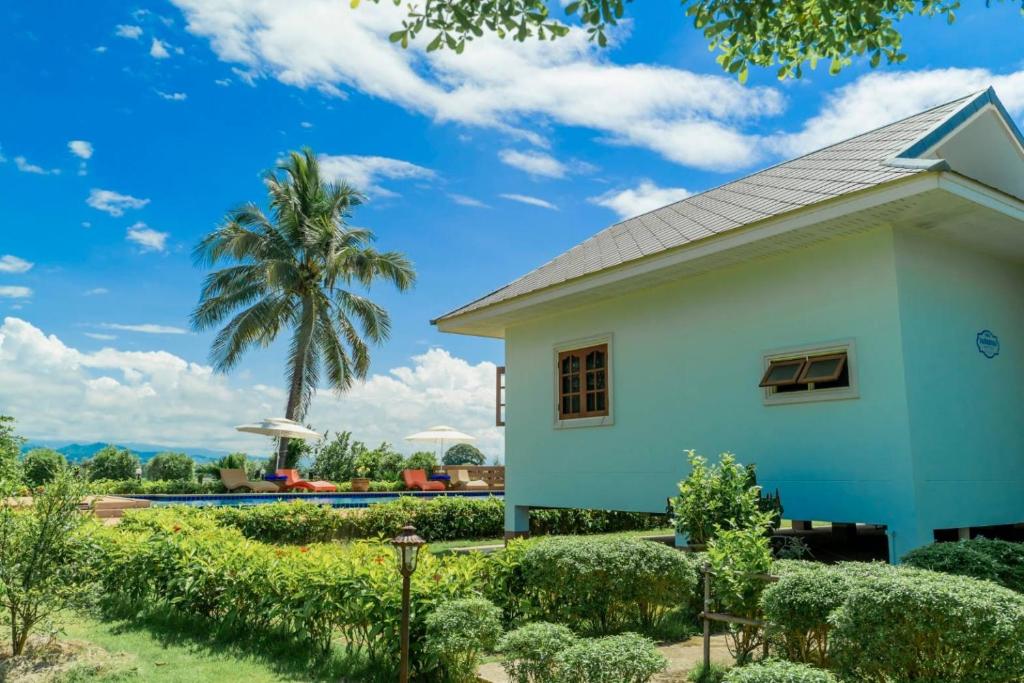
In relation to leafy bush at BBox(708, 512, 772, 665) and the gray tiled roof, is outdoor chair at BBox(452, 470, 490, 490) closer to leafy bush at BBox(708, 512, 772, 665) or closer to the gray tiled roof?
the gray tiled roof

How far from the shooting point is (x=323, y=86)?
14000mm

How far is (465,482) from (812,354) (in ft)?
70.7

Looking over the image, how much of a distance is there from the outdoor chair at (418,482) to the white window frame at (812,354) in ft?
60.0

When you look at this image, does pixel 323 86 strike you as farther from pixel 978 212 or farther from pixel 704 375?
pixel 978 212

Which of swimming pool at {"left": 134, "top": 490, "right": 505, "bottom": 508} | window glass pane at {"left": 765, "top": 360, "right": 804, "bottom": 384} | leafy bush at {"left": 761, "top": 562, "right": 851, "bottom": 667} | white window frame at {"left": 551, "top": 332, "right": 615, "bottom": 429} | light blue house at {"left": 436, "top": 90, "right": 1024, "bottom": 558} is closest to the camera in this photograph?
leafy bush at {"left": 761, "top": 562, "right": 851, "bottom": 667}

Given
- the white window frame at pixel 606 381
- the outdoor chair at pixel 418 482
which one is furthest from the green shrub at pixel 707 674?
the outdoor chair at pixel 418 482

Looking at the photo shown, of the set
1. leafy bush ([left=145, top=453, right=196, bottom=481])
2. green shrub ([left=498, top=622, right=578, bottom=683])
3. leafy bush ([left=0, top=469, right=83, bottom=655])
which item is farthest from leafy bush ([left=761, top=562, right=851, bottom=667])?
leafy bush ([left=145, top=453, right=196, bottom=481])

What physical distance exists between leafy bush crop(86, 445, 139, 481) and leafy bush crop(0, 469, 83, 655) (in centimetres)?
2151

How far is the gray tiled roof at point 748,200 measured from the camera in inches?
344

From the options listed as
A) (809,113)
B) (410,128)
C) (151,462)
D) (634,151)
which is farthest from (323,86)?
(151,462)

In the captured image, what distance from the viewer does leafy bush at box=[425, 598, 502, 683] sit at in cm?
541

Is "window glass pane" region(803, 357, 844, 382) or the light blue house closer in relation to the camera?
the light blue house

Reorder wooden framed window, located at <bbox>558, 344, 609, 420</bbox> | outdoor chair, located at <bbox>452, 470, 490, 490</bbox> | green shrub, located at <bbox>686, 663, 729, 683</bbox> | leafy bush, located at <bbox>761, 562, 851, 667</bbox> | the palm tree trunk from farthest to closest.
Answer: outdoor chair, located at <bbox>452, 470, 490, 490</bbox> → the palm tree trunk → wooden framed window, located at <bbox>558, 344, 609, 420</bbox> → green shrub, located at <bbox>686, 663, 729, 683</bbox> → leafy bush, located at <bbox>761, 562, 851, 667</bbox>

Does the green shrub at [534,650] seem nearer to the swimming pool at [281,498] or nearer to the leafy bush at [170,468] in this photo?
the swimming pool at [281,498]
